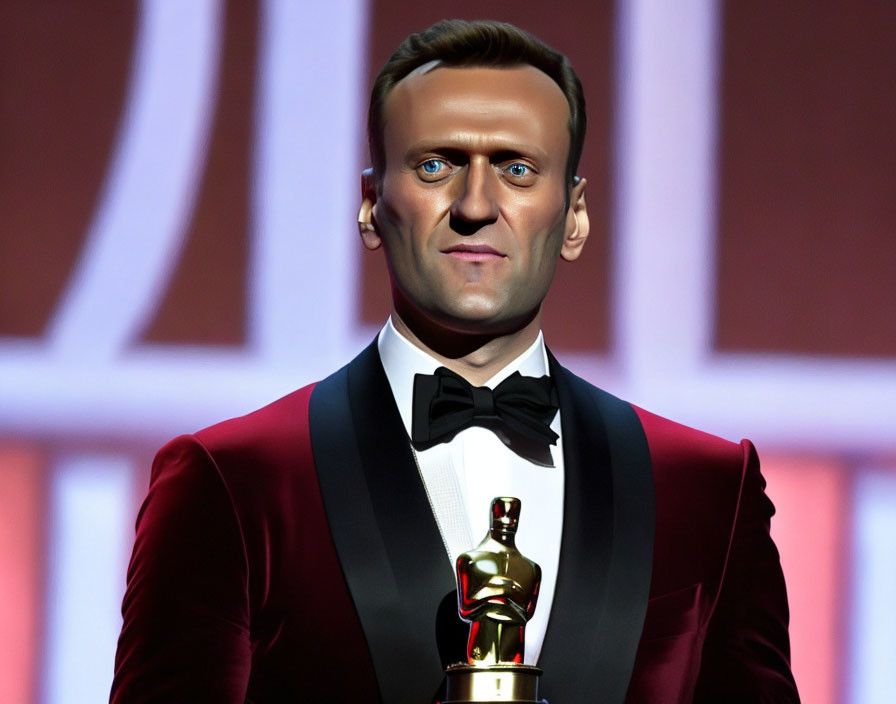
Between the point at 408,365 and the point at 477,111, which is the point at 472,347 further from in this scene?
the point at 477,111

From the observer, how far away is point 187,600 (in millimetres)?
1695

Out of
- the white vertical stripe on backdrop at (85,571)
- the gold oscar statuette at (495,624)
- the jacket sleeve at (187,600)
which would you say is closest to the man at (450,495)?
the jacket sleeve at (187,600)

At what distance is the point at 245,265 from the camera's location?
264 cm

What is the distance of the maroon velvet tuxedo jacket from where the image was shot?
169 cm

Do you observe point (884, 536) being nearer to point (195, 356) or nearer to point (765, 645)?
point (765, 645)

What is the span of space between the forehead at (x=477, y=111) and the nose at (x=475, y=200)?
31 millimetres

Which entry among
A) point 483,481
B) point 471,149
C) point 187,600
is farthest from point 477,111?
point 187,600

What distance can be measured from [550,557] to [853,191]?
1343 mm

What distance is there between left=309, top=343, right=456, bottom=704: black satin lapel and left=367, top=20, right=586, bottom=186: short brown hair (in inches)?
12.9

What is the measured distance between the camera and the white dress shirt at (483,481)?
1.79 metres

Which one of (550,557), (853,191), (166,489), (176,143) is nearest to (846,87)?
(853,191)

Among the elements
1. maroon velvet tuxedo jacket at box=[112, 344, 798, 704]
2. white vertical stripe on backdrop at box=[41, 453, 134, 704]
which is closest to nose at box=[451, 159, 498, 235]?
maroon velvet tuxedo jacket at box=[112, 344, 798, 704]

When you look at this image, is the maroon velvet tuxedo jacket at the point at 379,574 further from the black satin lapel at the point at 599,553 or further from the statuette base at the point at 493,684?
the statuette base at the point at 493,684

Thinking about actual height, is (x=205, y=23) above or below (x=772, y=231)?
above
